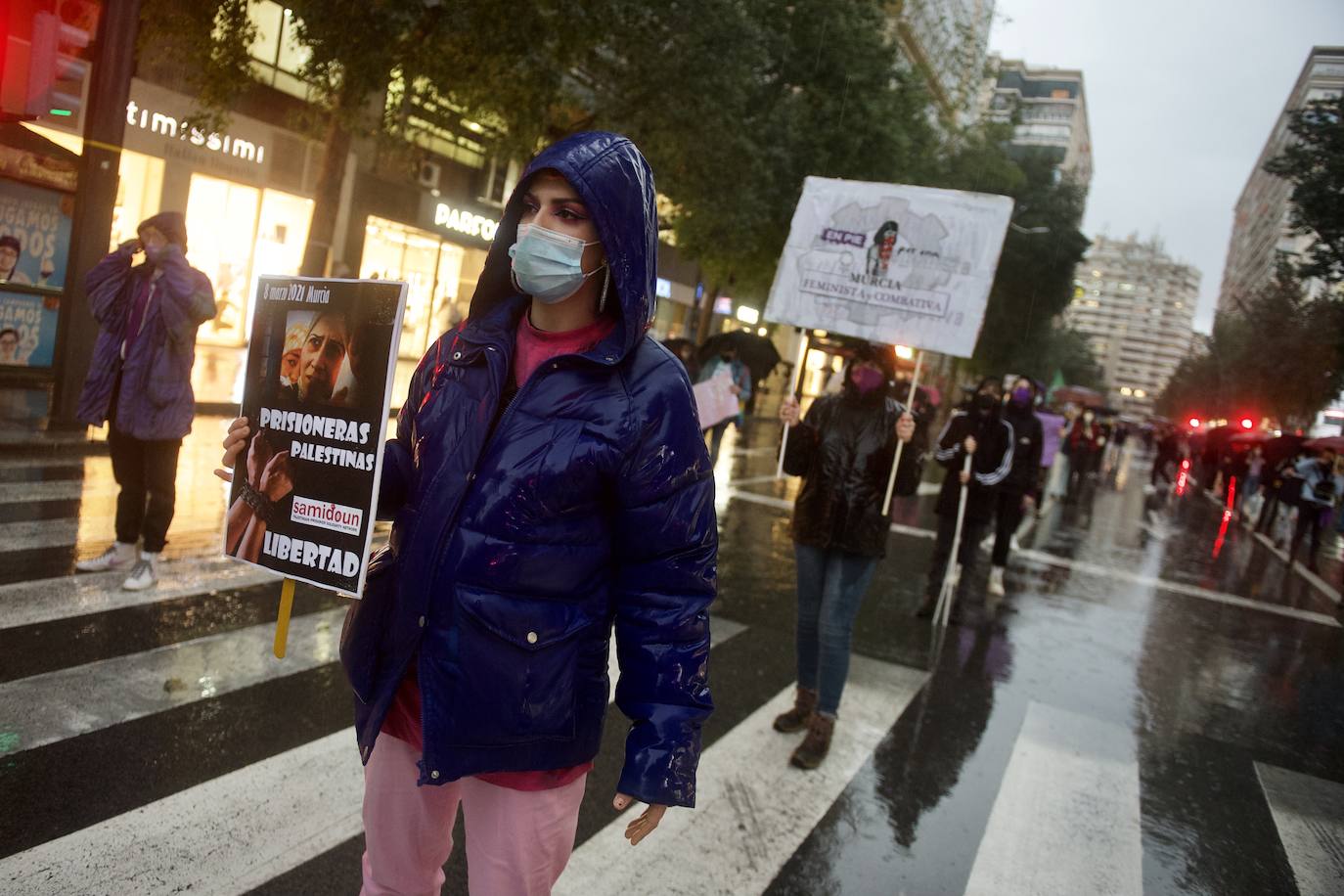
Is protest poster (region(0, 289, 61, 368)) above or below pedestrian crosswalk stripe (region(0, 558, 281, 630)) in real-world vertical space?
above

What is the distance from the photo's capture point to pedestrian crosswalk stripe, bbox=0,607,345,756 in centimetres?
397

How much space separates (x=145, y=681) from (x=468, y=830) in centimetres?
296

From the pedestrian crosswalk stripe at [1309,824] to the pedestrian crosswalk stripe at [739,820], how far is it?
188 cm

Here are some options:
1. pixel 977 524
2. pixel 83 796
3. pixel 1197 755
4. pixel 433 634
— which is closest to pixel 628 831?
pixel 433 634

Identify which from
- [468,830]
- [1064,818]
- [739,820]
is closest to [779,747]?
[739,820]

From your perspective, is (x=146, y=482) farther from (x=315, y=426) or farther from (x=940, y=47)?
(x=940, y=47)

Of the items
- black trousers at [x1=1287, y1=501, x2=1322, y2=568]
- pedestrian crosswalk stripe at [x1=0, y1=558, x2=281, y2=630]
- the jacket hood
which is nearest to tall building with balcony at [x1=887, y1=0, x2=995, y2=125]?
black trousers at [x1=1287, y1=501, x2=1322, y2=568]

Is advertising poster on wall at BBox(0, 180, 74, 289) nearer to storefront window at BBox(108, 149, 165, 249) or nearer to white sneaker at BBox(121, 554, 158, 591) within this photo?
storefront window at BBox(108, 149, 165, 249)

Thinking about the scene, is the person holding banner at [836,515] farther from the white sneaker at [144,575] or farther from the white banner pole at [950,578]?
the white sneaker at [144,575]

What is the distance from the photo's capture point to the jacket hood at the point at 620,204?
2125 millimetres

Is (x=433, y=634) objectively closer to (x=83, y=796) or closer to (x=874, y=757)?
(x=83, y=796)

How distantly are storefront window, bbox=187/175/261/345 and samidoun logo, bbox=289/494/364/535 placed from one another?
17283 mm

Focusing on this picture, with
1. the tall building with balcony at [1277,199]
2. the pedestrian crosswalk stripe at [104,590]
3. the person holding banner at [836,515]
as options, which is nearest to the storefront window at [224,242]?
the pedestrian crosswalk stripe at [104,590]

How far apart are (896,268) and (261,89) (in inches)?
606
